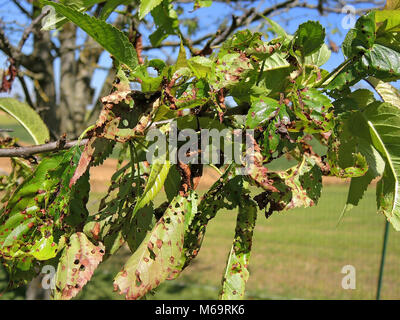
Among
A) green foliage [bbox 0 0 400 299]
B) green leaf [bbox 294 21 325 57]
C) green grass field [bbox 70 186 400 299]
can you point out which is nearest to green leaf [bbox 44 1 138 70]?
green foliage [bbox 0 0 400 299]

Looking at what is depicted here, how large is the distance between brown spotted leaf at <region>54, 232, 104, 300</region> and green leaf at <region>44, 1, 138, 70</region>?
31cm

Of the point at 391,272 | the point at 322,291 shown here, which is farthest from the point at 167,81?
the point at 391,272

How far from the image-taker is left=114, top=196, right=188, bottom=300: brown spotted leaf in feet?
1.91

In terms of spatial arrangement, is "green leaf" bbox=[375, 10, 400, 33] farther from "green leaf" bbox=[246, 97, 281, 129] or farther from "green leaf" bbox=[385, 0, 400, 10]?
"green leaf" bbox=[246, 97, 281, 129]

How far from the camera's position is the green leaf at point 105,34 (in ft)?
1.83

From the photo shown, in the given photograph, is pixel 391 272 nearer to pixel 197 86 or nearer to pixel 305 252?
pixel 305 252

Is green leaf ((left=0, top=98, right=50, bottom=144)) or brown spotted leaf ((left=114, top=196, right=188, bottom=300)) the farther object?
green leaf ((left=0, top=98, right=50, bottom=144))

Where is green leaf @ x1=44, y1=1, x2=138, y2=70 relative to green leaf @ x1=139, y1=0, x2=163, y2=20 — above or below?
below

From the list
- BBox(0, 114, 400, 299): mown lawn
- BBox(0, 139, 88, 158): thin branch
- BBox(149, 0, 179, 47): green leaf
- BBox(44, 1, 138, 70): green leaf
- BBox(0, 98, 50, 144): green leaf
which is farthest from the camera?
BBox(0, 114, 400, 299): mown lawn

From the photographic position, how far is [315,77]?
0.67 meters

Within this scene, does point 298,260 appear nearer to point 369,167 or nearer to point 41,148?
point 369,167

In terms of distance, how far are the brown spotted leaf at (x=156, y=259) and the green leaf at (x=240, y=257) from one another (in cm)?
9

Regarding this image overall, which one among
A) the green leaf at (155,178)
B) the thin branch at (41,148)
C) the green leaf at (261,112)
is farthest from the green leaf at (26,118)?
the green leaf at (261,112)

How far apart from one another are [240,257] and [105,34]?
1.37 feet
